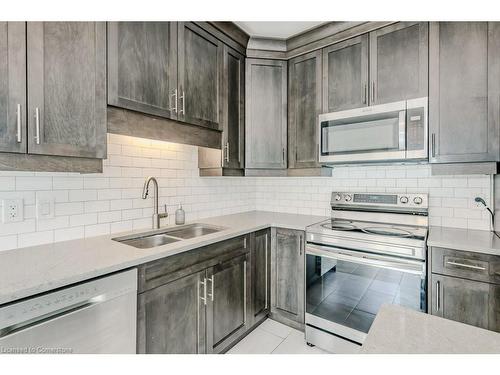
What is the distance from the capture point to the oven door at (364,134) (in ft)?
6.31

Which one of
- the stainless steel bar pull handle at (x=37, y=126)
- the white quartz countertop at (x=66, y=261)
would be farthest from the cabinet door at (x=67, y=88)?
the white quartz countertop at (x=66, y=261)

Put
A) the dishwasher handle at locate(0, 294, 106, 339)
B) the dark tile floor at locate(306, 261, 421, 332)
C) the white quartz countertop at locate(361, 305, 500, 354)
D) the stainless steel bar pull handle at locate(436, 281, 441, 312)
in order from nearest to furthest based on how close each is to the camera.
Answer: the white quartz countertop at locate(361, 305, 500, 354)
the dishwasher handle at locate(0, 294, 106, 339)
the stainless steel bar pull handle at locate(436, 281, 441, 312)
the dark tile floor at locate(306, 261, 421, 332)

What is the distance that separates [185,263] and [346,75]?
1950mm

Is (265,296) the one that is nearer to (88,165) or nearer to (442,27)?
(88,165)

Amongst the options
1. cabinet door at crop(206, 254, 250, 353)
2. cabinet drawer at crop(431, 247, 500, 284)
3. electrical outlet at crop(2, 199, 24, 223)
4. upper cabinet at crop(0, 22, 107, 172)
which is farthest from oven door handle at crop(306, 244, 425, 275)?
electrical outlet at crop(2, 199, 24, 223)

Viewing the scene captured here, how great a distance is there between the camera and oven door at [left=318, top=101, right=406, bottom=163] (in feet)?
6.31

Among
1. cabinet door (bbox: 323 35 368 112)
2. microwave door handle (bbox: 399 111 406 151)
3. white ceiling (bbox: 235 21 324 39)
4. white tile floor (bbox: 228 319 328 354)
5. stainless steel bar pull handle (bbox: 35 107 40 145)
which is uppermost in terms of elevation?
white ceiling (bbox: 235 21 324 39)

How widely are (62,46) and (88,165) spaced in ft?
1.91

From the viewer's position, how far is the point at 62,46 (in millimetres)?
1243

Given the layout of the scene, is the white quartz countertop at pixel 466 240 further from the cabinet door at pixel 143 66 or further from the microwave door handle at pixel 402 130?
the cabinet door at pixel 143 66

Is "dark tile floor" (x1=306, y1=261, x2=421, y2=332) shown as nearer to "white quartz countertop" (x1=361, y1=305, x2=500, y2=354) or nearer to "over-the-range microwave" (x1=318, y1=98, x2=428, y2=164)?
"over-the-range microwave" (x1=318, y1=98, x2=428, y2=164)

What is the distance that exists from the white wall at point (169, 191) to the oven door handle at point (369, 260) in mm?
728

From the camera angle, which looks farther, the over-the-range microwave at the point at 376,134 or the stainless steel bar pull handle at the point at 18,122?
the over-the-range microwave at the point at 376,134

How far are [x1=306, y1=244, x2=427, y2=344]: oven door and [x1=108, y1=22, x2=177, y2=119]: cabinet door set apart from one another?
157 centimetres
